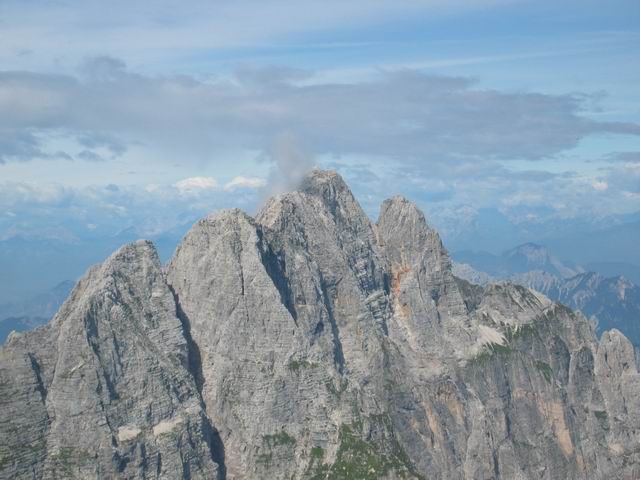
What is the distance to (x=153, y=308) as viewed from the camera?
125m

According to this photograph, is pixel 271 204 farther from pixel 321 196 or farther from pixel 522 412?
pixel 522 412

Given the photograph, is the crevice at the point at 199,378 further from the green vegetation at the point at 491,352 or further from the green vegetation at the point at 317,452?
the green vegetation at the point at 491,352

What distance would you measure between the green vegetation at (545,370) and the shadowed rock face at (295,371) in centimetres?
64

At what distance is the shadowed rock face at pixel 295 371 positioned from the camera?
10906cm

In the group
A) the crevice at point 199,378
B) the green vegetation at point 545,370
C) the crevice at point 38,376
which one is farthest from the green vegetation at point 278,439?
the green vegetation at point 545,370

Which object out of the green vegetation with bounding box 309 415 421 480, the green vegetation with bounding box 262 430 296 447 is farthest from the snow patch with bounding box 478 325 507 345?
the green vegetation with bounding box 262 430 296 447

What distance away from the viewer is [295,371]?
4988 inches

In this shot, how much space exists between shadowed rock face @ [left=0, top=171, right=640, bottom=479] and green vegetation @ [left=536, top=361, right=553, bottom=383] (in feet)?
2.12

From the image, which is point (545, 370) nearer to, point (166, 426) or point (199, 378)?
point (199, 378)

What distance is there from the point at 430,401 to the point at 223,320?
5305cm

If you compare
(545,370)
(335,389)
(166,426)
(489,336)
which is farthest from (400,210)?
(166,426)

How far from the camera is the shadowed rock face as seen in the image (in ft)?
358

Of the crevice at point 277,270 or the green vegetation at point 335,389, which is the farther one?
the crevice at point 277,270

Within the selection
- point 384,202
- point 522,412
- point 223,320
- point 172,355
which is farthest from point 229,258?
point 522,412
